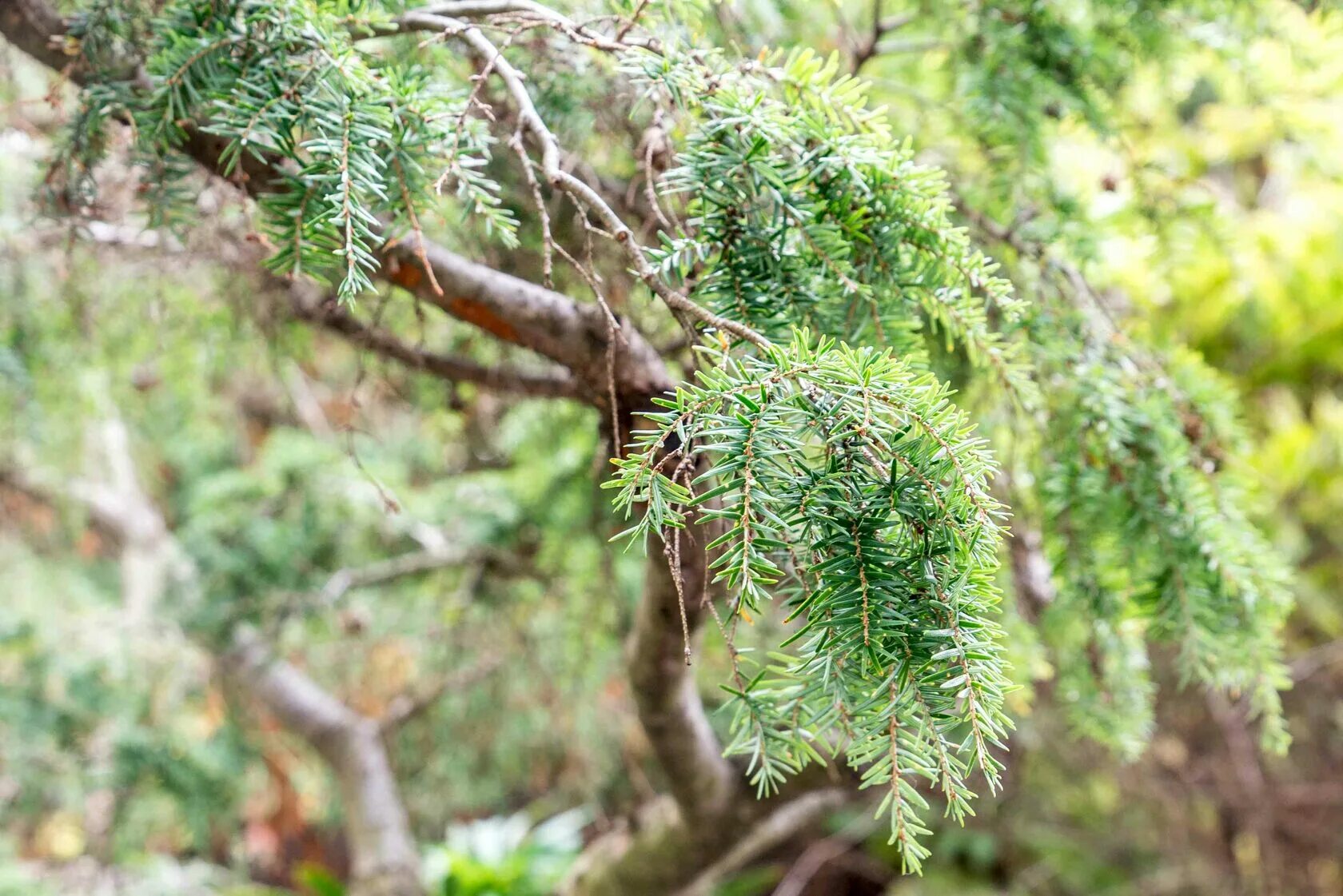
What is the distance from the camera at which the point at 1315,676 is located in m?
1.76

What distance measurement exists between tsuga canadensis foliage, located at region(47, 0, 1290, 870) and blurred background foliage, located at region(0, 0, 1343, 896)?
137 mm

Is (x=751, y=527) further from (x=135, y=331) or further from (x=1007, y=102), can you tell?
(x=135, y=331)

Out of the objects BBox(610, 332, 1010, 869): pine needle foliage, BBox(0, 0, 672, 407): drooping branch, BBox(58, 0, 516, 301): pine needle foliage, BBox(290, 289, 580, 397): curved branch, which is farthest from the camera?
BBox(290, 289, 580, 397): curved branch

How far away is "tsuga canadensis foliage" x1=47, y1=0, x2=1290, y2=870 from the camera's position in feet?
1.35

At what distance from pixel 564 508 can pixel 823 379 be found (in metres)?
1.02

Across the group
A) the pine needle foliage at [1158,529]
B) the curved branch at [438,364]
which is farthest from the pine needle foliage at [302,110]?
the pine needle foliage at [1158,529]

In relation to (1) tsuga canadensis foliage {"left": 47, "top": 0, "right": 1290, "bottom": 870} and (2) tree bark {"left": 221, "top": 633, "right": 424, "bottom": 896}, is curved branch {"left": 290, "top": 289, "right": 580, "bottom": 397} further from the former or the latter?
(2) tree bark {"left": 221, "top": 633, "right": 424, "bottom": 896}

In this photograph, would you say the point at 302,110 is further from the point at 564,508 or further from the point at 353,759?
the point at 353,759

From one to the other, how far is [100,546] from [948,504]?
3.53m

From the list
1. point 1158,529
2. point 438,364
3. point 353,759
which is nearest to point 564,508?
point 438,364

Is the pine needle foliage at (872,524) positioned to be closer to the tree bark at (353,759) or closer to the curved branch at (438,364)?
the curved branch at (438,364)

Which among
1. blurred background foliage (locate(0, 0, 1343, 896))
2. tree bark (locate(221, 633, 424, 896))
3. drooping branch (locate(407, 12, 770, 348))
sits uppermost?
drooping branch (locate(407, 12, 770, 348))

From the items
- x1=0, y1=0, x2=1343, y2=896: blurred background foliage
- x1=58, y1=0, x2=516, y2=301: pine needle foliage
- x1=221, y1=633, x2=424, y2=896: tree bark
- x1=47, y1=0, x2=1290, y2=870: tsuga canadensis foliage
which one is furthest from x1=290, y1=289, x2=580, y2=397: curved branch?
x1=221, y1=633, x2=424, y2=896: tree bark

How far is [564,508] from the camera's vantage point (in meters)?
1.40
